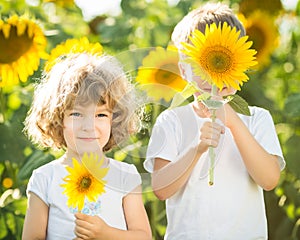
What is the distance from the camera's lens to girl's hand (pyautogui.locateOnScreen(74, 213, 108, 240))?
1584 mm

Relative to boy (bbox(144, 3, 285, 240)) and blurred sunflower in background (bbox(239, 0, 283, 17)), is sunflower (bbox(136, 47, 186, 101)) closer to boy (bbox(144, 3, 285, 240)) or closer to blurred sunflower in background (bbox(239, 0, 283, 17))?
boy (bbox(144, 3, 285, 240))

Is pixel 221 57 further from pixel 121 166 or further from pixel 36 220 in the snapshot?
pixel 36 220

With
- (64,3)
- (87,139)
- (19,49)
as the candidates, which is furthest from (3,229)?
(87,139)

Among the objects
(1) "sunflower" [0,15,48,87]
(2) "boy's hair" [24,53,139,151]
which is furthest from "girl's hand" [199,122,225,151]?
(1) "sunflower" [0,15,48,87]

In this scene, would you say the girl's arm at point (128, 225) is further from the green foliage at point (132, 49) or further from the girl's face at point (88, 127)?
the green foliage at point (132, 49)

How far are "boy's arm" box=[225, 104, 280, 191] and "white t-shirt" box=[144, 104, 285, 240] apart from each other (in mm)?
31

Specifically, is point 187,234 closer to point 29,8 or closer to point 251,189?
point 251,189

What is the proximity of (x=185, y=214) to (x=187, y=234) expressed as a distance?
0.13 ft

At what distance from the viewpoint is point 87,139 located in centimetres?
162

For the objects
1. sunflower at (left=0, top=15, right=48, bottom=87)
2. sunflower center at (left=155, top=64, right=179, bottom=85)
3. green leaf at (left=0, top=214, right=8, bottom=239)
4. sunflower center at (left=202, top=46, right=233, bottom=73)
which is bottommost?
green leaf at (left=0, top=214, right=8, bottom=239)

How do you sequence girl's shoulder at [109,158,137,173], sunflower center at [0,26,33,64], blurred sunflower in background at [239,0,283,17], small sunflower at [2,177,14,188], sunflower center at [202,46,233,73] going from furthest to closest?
blurred sunflower in background at [239,0,283,17] → small sunflower at [2,177,14,188] → sunflower center at [0,26,33,64] → girl's shoulder at [109,158,137,173] → sunflower center at [202,46,233,73]

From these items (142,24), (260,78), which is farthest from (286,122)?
(142,24)

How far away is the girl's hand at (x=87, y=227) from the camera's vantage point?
62.4 inches

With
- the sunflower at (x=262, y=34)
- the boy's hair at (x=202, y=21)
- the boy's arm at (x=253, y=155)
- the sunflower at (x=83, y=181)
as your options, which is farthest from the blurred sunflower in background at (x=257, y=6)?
the sunflower at (x=83, y=181)
